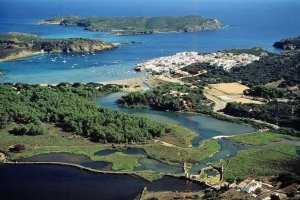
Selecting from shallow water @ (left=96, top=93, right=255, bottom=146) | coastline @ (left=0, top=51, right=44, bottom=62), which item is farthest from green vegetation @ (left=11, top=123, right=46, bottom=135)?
coastline @ (left=0, top=51, right=44, bottom=62)

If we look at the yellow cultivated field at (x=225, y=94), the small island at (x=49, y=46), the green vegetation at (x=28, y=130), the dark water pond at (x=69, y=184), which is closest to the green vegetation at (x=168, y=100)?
the yellow cultivated field at (x=225, y=94)

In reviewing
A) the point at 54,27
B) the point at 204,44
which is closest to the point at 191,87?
the point at 204,44

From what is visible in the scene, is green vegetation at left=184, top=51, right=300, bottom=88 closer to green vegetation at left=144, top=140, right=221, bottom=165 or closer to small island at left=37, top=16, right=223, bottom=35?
green vegetation at left=144, top=140, right=221, bottom=165

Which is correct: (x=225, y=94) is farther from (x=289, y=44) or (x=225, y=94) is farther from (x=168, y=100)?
(x=289, y=44)

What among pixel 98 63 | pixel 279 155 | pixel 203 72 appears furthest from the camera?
pixel 98 63

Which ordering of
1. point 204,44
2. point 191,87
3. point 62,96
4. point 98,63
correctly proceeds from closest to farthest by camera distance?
point 62,96
point 191,87
point 98,63
point 204,44

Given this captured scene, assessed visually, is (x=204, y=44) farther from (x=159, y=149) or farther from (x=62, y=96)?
(x=159, y=149)
